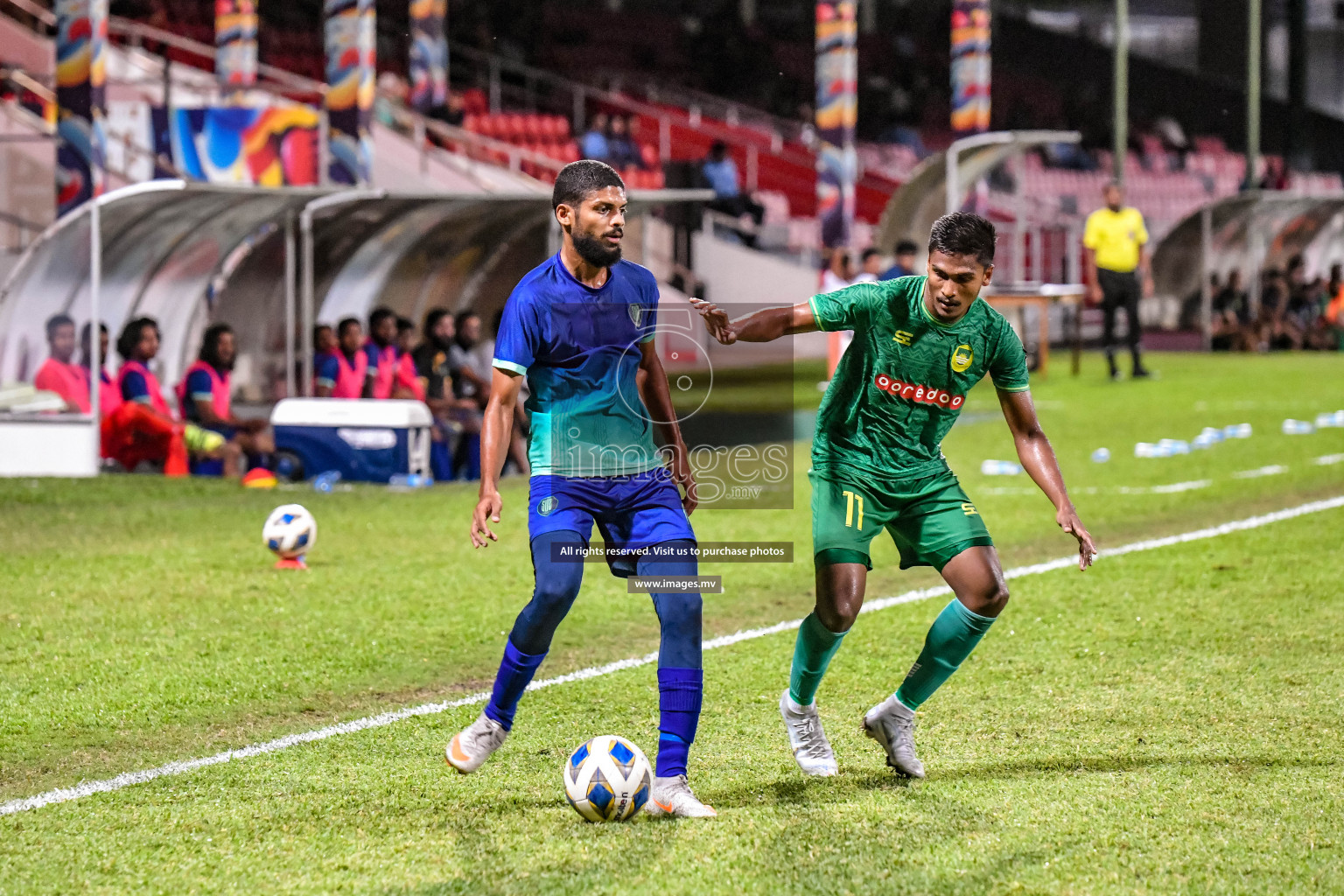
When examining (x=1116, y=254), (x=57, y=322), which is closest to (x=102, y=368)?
(x=57, y=322)

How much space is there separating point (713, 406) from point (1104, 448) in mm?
5189

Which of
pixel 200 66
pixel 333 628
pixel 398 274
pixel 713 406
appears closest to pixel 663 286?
pixel 200 66

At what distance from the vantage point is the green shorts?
5.37m

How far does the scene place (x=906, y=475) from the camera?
5.40 metres

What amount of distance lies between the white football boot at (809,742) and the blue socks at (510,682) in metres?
0.83

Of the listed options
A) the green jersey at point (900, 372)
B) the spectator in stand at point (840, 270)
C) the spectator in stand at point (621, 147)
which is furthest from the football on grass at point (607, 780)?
the spectator in stand at point (621, 147)

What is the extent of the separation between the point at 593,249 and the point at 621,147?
24311mm

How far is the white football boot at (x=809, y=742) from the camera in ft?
17.7

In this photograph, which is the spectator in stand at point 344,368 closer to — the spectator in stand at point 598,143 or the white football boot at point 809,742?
the white football boot at point 809,742

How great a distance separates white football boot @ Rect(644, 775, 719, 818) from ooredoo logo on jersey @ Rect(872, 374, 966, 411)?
131 centimetres

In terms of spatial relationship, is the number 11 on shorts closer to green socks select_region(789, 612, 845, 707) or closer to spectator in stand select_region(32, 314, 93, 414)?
green socks select_region(789, 612, 845, 707)

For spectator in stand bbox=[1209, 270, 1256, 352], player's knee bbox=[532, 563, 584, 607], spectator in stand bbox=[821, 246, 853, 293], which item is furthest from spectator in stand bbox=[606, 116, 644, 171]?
player's knee bbox=[532, 563, 584, 607]

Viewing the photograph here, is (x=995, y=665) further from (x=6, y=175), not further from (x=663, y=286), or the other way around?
(x=663, y=286)

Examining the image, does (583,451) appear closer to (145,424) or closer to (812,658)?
(812,658)
